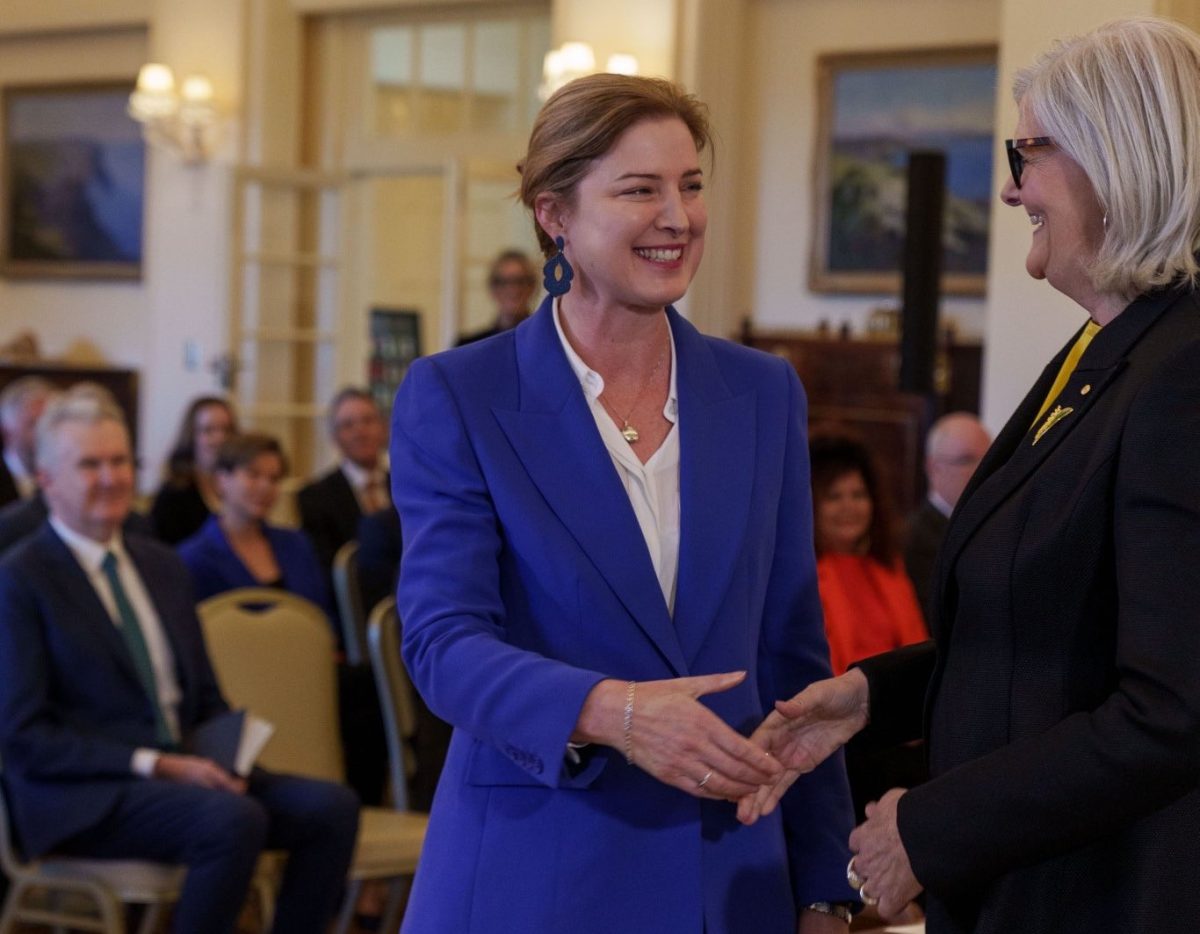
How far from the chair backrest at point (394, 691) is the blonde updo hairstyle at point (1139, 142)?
307cm


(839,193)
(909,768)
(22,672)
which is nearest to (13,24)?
(839,193)

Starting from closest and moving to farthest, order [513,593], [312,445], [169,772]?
[513,593]
[169,772]
[312,445]

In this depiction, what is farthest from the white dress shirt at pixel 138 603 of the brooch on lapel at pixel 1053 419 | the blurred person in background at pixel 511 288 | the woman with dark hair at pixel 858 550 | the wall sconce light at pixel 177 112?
the wall sconce light at pixel 177 112

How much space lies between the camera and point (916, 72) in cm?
870

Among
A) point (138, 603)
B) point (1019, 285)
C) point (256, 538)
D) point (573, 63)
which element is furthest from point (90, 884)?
point (573, 63)

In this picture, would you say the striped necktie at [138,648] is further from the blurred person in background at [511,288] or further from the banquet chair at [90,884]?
the blurred person in background at [511,288]

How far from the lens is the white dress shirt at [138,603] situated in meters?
4.01

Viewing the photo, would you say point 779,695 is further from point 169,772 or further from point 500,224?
point 500,224

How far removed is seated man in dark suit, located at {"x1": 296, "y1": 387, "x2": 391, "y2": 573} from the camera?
21.9 ft

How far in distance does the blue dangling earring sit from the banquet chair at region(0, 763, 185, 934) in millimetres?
2377

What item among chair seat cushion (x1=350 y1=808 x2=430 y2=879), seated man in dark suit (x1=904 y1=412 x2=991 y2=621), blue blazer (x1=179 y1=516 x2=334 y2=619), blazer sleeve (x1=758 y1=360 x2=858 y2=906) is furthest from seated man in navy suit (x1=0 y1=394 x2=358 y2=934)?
blazer sleeve (x1=758 y1=360 x2=858 y2=906)

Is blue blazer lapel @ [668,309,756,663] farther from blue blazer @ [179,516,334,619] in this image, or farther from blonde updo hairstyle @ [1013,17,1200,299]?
blue blazer @ [179,516,334,619]

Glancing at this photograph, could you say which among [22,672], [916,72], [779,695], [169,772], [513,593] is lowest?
[169,772]

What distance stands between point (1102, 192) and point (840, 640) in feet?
8.13
